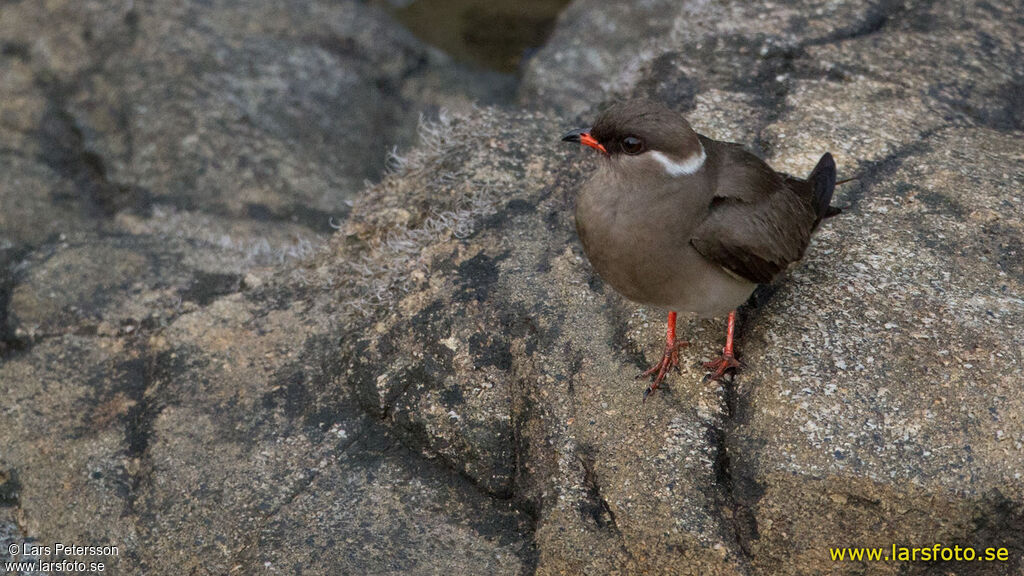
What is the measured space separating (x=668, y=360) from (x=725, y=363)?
26 cm

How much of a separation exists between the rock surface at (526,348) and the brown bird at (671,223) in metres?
0.36

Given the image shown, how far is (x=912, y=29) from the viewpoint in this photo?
6.27 meters

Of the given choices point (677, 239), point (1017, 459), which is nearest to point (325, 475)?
point (677, 239)

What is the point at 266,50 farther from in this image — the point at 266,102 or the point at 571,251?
the point at 571,251

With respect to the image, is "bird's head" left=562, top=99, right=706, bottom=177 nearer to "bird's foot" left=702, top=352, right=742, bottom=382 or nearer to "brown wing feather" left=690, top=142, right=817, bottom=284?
"brown wing feather" left=690, top=142, right=817, bottom=284

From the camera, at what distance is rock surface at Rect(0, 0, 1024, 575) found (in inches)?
152

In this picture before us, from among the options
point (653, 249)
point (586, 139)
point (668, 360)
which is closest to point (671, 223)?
point (653, 249)

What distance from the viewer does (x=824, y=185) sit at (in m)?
4.64

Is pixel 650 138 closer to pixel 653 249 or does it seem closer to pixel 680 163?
pixel 680 163

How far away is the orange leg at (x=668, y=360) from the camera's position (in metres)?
4.24

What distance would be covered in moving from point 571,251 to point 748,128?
1427 millimetres

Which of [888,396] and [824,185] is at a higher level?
[824,185]

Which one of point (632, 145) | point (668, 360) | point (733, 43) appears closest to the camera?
point (632, 145)

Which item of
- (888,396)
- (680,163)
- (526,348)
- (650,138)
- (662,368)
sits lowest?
(526,348)
